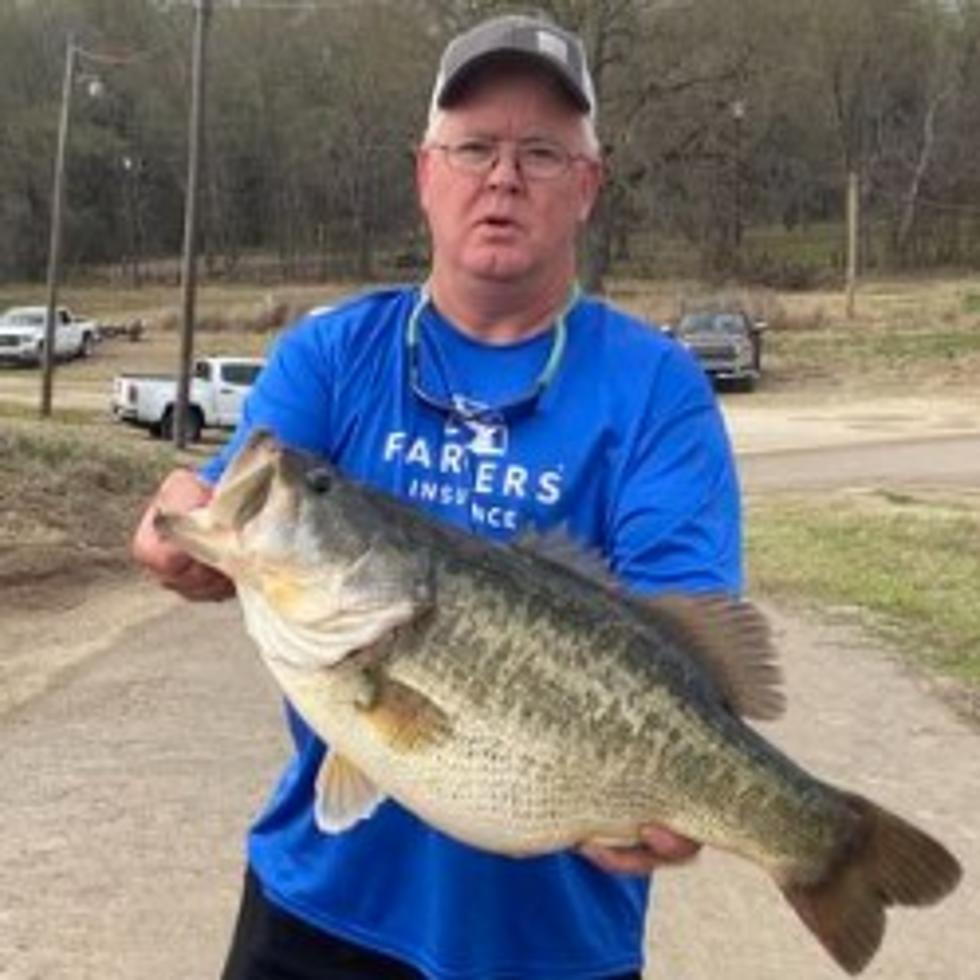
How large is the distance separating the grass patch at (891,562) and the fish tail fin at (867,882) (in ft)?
23.9

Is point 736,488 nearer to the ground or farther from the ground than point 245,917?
farther from the ground

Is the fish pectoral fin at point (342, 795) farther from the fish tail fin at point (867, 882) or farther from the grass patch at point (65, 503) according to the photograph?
the grass patch at point (65, 503)

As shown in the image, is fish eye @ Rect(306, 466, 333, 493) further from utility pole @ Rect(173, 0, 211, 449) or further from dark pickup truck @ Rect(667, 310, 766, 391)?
dark pickup truck @ Rect(667, 310, 766, 391)

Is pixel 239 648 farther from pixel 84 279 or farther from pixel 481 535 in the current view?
pixel 84 279

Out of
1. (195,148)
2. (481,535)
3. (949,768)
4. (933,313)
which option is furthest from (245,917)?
(933,313)

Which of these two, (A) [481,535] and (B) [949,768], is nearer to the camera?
(A) [481,535]

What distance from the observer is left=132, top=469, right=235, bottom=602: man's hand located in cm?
248

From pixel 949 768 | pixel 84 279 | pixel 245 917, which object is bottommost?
pixel 84 279

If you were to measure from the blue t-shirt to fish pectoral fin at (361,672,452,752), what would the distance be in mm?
437

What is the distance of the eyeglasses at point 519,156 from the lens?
2.81m

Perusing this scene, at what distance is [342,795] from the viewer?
99.8 inches

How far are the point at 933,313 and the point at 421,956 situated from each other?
173 feet

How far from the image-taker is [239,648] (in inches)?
432

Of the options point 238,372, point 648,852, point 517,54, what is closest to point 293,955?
point 648,852
